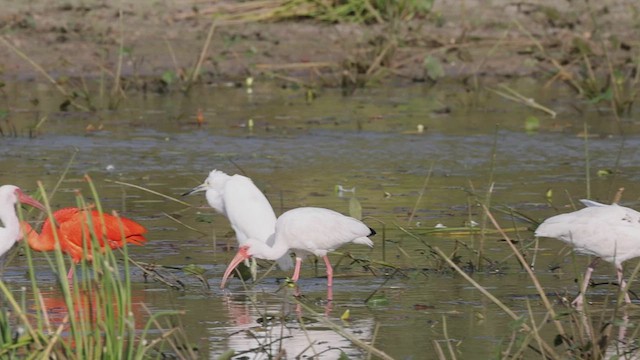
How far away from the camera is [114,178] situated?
11.2 metres

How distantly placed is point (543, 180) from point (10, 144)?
14.5 ft

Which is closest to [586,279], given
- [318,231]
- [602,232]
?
[602,232]

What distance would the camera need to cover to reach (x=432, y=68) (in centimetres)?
1641

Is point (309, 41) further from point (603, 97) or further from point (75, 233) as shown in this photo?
point (75, 233)

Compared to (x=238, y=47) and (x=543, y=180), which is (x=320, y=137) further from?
(x=238, y=47)

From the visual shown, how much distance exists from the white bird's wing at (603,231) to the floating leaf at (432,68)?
8.89 metres

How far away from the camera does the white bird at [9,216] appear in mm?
7312

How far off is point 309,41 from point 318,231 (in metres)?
9.90

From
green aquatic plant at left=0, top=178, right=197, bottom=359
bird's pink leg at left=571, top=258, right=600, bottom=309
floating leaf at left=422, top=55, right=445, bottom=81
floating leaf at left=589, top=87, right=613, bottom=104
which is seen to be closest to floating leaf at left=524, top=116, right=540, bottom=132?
floating leaf at left=589, top=87, right=613, bottom=104

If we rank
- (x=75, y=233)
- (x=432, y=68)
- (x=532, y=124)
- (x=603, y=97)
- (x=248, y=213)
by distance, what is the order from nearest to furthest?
(x=75, y=233) < (x=248, y=213) < (x=532, y=124) < (x=603, y=97) < (x=432, y=68)

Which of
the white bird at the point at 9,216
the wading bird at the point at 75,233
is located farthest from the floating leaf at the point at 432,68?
the white bird at the point at 9,216

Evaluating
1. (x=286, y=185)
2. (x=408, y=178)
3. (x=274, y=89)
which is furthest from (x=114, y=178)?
(x=274, y=89)

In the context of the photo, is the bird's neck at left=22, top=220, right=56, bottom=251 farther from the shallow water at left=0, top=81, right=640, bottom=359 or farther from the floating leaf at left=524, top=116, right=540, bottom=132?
the floating leaf at left=524, top=116, right=540, bottom=132

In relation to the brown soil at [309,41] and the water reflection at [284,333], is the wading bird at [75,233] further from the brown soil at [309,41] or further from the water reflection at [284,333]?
the brown soil at [309,41]
